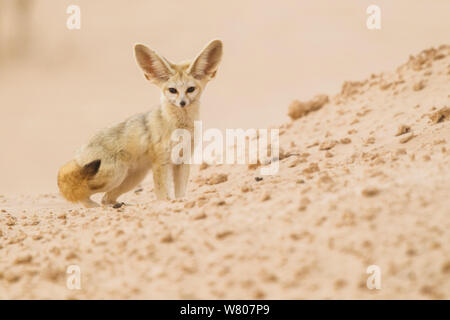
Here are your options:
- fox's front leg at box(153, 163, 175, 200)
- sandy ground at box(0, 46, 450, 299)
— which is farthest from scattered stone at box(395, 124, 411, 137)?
fox's front leg at box(153, 163, 175, 200)

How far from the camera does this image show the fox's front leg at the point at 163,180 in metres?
5.06

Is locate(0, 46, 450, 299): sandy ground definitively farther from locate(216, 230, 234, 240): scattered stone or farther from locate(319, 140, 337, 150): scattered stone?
locate(319, 140, 337, 150): scattered stone

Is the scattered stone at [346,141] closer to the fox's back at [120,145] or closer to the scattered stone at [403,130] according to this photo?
the scattered stone at [403,130]

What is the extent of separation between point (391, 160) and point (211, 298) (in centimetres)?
205

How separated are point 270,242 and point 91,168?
2.90 meters

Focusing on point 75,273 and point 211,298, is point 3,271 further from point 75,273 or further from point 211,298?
point 211,298

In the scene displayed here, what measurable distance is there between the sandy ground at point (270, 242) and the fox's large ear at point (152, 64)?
5.22 ft

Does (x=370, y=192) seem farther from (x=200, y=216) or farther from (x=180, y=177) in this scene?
(x=180, y=177)

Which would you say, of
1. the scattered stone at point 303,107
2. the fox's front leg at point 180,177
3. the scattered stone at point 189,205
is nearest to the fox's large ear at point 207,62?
the fox's front leg at point 180,177

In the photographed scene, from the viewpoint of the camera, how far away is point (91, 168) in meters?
5.11

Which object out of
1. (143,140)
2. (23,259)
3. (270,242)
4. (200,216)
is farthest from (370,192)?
(143,140)
